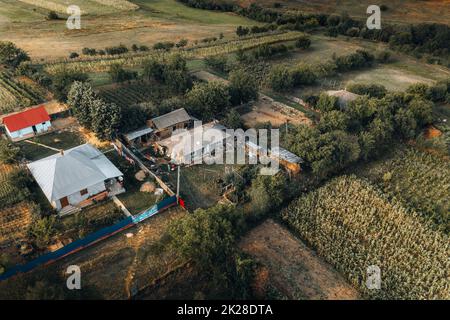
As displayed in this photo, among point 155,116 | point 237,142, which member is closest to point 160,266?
point 237,142

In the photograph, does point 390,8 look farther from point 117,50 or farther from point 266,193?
point 266,193

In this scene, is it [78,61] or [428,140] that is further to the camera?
[78,61]

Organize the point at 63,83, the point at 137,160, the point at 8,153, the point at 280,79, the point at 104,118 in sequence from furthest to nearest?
the point at 280,79 → the point at 63,83 → the point at 104,118 → the point at 137,160 → the point at 8,153

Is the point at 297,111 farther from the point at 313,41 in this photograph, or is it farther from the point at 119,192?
the point at 313,41

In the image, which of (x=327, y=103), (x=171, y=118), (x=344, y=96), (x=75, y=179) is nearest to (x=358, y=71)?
(x=344, y=96)

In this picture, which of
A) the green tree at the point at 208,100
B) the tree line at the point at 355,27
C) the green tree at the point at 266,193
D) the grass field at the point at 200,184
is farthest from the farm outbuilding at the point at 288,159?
the tree line at the point at 355,27
